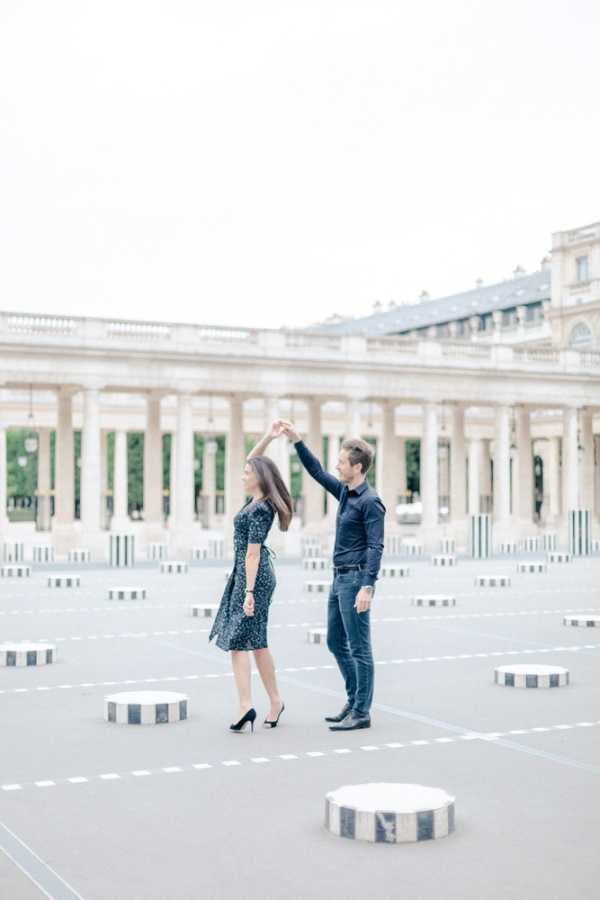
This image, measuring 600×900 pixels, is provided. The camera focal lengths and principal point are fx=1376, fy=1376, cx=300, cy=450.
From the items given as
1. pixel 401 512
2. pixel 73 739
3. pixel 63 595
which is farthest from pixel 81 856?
pixel 401 512

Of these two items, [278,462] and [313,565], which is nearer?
[313,565]

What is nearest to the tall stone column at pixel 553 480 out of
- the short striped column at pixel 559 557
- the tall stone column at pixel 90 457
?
the short striped column at pixel 559 557

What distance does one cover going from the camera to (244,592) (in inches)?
431

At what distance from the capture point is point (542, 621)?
21.1 meters

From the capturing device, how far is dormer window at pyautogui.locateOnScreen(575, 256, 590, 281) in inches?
2724

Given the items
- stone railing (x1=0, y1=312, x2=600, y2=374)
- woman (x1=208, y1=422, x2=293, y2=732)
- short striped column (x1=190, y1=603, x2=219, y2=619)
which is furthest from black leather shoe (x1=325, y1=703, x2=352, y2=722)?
stone railing (x1=0, y1=312, x2=600, y2=374)

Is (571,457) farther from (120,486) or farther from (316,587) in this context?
(316,587)

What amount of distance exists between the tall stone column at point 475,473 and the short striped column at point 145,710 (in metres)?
59.7

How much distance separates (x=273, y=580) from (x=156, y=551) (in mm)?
30261

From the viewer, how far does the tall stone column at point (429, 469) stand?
4897 cm

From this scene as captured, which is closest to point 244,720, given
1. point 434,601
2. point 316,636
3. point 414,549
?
point 316,636

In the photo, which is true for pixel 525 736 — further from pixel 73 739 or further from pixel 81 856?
pixel 81 856

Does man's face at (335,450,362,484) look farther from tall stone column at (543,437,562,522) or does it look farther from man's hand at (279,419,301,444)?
tall stone column at (543,437,562,522)

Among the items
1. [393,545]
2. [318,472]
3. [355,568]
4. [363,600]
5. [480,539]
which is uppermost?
[318,472]
